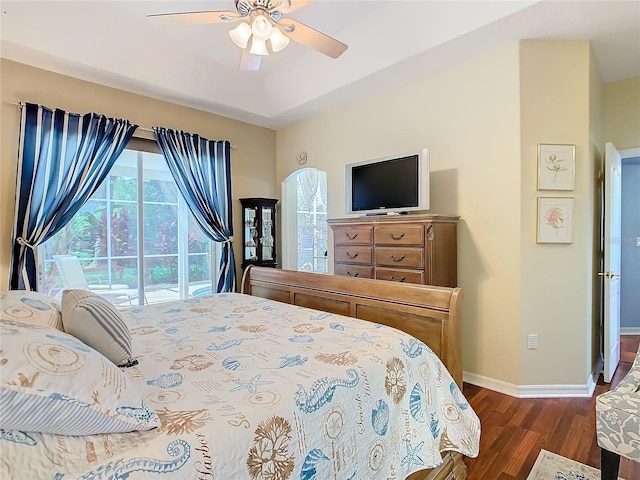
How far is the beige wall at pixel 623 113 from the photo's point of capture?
3.26 m

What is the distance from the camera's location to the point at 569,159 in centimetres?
269

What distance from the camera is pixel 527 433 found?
220cm

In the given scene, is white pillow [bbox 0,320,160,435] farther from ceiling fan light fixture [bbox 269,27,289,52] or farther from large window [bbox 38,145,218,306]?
large window [bbox 38,145,218,306]

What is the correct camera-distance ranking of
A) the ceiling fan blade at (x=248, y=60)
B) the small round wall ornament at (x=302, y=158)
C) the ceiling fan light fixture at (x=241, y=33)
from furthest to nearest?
1. the small round wall ornament at (x=302, y=158)
2. the ceiling fan blade at (x=248, y=60)
3. the ceiling fan light fixture at (x=241, y=33)

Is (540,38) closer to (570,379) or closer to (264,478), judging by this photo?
(570,379)

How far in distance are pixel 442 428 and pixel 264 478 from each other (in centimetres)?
92

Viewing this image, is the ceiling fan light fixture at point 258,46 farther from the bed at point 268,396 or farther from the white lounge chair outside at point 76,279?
the white lounge chair outside at point 76,279

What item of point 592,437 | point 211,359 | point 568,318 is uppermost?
A: point 211,359

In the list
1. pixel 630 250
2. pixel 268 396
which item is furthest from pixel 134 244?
pixel 630 250

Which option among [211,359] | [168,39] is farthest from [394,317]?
[168,39]

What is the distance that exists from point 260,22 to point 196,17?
1.31ft

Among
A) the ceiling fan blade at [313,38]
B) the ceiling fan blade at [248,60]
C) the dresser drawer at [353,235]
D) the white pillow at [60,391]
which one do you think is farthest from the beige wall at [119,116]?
the white pillow at [60,391]

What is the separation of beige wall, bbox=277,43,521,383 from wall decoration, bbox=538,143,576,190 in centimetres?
20

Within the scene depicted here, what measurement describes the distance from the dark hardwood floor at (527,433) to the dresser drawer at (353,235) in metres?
1.56
